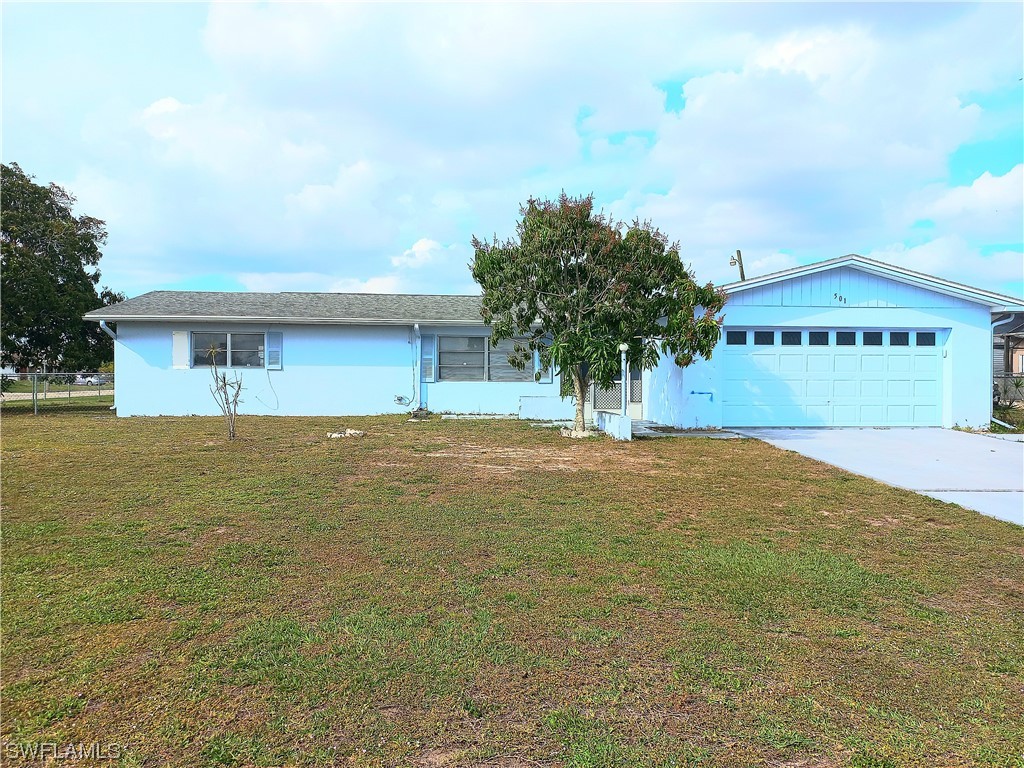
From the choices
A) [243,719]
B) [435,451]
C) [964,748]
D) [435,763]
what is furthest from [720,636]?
[435,451]

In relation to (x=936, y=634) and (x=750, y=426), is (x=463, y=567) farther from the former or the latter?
(x=750, y=426)

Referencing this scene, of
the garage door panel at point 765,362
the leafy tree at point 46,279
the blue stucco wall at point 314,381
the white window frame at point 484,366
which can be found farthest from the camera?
the leafy tree at point 46,279

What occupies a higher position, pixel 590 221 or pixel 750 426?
pixel 590 221

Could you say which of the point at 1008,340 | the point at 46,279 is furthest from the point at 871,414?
the point at 46,279

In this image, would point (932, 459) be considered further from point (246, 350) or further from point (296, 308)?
point (246, 350)

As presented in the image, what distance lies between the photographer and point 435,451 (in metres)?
10.6

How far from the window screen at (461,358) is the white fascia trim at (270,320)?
0.70m

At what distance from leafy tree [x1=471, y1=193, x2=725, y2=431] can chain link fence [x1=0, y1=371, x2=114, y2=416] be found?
14.6 metres

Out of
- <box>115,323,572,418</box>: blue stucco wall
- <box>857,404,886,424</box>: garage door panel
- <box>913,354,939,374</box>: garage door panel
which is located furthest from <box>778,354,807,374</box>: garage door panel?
<box>115,323,572,418</box>: blue stucco wall

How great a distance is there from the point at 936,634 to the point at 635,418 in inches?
548

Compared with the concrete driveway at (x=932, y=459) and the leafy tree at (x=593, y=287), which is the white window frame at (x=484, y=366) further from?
the concrete driveway at (x=932, y=459)

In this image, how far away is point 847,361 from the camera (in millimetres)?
14703

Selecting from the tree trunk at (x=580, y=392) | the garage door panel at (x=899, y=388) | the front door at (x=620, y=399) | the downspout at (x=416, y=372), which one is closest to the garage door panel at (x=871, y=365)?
the garage door panel at (x=899, y=388)

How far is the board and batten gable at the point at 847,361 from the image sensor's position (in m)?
14.5
